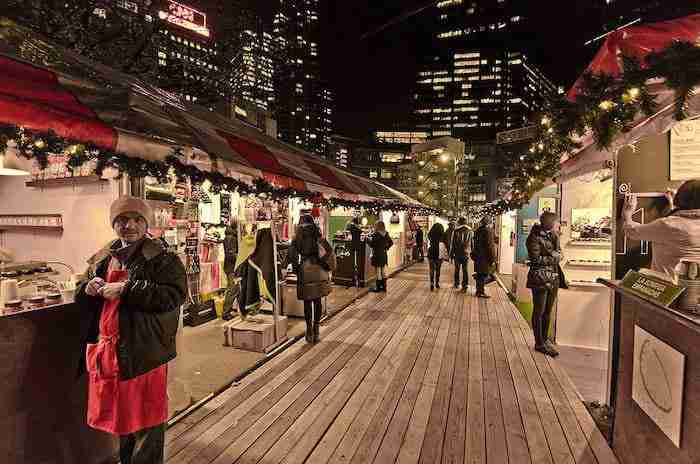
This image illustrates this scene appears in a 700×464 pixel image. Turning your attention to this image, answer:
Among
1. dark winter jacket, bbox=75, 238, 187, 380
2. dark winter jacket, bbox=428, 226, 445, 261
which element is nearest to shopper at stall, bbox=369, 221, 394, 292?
dark winter jacket, bbox=428, 226, 445, 261

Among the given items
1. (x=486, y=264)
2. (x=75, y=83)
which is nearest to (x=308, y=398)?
(x=75, y=83)

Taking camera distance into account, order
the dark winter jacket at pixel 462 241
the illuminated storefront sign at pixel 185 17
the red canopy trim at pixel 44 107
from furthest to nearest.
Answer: the dark winter jacket at pixel 462 241 → the illuminated storefront sign at pixel 185 17 → the red canopy trim at pixel 44 107

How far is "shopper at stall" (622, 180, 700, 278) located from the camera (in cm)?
237

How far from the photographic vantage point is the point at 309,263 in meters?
5.06

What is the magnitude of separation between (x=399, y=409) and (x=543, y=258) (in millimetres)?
2920

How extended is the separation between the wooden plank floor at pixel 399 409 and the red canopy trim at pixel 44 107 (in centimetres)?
232

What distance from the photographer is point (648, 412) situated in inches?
89.7

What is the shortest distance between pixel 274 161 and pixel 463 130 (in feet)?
365

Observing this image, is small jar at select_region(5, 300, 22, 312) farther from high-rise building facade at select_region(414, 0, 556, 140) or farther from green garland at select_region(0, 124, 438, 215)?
high-rise building facade at select_region(414, 0, 556, 140)

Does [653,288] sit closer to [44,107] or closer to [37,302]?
[44,107]

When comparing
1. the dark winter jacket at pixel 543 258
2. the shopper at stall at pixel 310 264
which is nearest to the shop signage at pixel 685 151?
the dark winter jacket at pixel 543 258

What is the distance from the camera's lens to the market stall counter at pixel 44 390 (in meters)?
2.05

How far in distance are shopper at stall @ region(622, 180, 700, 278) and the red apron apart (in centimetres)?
339

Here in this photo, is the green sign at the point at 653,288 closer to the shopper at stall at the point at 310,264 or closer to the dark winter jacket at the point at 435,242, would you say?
the shopper at stall at the point at 310,264
